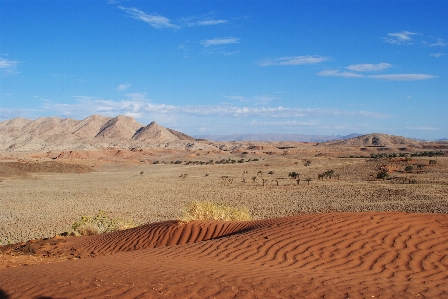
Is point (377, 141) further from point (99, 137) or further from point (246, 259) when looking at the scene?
point (246, 259)

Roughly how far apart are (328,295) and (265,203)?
2028 centimetres

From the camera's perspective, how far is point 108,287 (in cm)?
597

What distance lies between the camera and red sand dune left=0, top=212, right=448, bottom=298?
5.73 m

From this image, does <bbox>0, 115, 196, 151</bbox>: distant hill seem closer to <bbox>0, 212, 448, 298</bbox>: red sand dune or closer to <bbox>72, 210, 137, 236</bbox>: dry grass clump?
<bbox>72, 210, 137, 236</bbox>: dry grass clump

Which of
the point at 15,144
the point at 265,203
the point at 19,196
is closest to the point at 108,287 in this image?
the point at 265,203

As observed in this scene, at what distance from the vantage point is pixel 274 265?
7426mm

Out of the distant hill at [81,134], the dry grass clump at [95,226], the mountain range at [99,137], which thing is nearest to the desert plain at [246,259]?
the dry grass clump at [95,226]

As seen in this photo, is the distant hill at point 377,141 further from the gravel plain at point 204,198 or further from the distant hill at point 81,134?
the gravel plain at point 204,198

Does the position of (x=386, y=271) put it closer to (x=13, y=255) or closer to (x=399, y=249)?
(x=399, y=249)

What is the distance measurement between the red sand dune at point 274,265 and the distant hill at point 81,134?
119 meters

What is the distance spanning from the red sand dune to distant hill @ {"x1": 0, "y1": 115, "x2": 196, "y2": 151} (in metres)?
119

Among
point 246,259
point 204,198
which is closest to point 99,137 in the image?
point 204,198

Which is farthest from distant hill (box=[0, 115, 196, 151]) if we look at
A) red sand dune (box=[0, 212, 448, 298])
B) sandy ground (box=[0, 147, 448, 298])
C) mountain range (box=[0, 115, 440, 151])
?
red sand dune (box=[0, 212, 448, 298])

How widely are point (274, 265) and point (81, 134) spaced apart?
16101 centimetres
